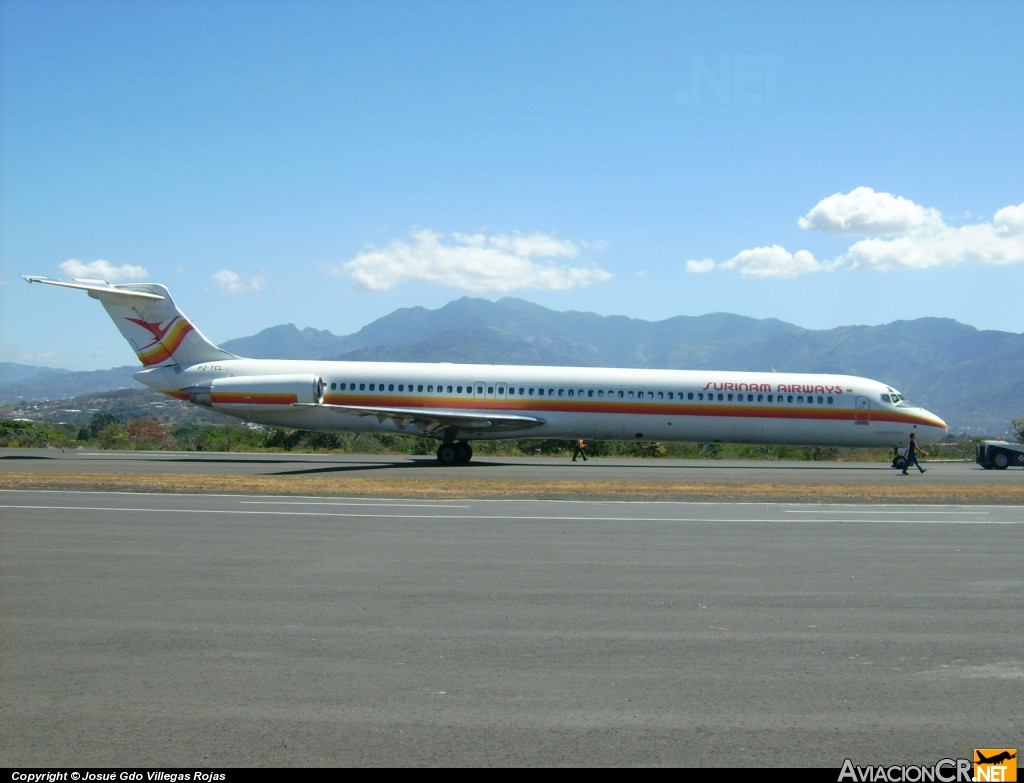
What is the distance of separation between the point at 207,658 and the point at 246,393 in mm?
26140

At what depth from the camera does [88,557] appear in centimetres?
1074

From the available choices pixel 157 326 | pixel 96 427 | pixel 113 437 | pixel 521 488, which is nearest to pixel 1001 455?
pixel 521 488

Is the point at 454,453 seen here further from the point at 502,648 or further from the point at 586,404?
the point at 502,648

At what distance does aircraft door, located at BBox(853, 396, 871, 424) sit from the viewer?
32.0 meters

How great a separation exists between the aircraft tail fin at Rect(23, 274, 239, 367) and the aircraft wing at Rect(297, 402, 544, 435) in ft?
16.4

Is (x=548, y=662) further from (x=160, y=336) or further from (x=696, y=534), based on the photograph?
(x=160, y=336)

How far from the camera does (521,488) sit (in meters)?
20.6

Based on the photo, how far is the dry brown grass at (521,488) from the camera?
1923 cm

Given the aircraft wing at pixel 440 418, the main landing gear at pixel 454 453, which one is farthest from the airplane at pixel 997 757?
the main landing gear at pixel 454 453

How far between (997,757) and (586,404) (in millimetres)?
26757

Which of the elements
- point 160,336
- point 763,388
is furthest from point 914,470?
point 160,336

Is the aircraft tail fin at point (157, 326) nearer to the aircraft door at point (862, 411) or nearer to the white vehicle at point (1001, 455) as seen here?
the aircraft door at point (862, 411)

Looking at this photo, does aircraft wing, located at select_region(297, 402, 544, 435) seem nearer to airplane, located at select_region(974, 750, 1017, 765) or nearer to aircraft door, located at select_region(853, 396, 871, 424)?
aircraft door, located at select_region(853, 396, 871, 424)

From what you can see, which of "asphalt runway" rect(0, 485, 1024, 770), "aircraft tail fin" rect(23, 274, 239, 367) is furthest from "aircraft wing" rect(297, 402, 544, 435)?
"asphalt runway" rect(0, 485, 1024, 770)
